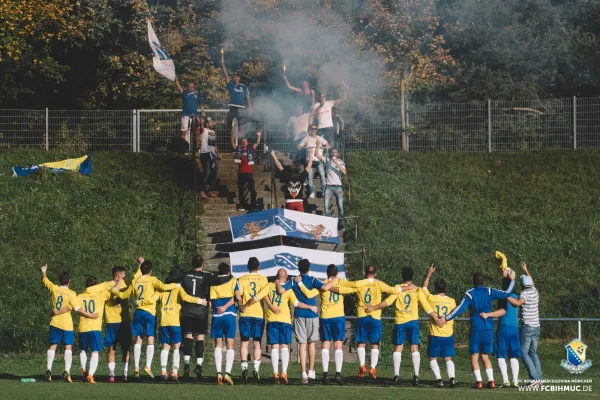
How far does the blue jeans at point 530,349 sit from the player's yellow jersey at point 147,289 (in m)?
6.06

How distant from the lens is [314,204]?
28.7 meters

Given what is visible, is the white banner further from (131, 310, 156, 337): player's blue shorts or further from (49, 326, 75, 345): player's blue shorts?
(49, 326, 75, 345): player's blue shorts

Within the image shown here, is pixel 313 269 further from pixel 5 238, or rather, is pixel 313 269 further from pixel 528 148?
pixel 528 148

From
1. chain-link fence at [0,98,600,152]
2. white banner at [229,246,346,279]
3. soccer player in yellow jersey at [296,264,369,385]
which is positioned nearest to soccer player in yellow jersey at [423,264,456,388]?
soccer player in yellow jersey at [296,264,369,385]

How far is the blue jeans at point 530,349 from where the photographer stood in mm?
18984

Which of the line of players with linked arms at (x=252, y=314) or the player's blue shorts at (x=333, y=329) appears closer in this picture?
the line of players with linked arms at (x=252, y=314)

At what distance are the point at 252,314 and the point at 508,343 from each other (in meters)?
4.40

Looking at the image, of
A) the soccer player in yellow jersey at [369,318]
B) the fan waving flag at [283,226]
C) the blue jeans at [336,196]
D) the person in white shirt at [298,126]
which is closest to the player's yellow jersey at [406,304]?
the soccer player in yellow jersey at [369,318]

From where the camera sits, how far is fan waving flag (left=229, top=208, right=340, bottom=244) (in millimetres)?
25922

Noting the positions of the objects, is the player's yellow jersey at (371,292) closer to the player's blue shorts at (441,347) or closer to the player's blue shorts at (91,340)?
the player's blue shorts at (441,347)

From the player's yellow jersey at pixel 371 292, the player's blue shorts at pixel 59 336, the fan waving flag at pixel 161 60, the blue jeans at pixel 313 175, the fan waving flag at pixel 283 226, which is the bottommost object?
the player's blue shorts at pixel 59 336

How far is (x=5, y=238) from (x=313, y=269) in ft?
27.7

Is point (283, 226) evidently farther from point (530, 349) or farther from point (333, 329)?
point (530, 349)

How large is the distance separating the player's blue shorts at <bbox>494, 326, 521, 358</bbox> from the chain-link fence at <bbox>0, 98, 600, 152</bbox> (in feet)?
52.4
